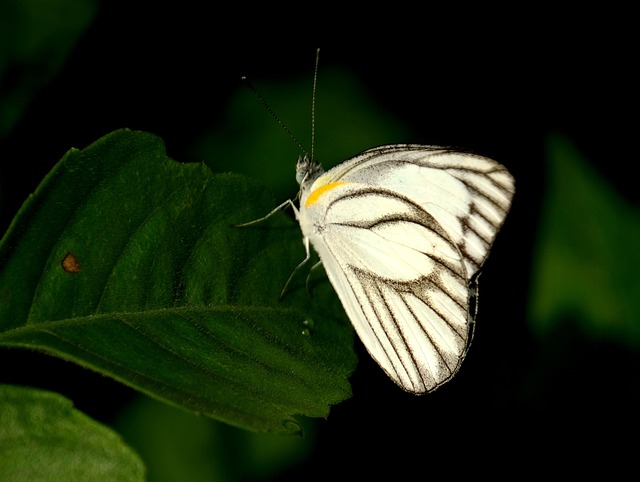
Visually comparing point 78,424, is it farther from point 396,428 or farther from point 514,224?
point 514,224

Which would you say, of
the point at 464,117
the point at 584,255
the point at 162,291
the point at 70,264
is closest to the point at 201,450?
the point at 162,291

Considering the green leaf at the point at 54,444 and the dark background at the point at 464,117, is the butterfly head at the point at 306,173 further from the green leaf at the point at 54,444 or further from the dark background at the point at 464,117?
the green leaf at the point at 54,444

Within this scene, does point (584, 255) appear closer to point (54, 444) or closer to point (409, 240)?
point (409, 240)

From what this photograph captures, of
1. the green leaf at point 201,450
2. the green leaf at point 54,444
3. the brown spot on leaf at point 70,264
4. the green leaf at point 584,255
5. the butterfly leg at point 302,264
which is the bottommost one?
the green leaf at point 584,255

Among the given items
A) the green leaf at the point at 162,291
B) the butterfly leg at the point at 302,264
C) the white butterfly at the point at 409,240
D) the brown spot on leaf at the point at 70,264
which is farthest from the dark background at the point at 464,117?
the brown spot on leaf at the point at 70,264

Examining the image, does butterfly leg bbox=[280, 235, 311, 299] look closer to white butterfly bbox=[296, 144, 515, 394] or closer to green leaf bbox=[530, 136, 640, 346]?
white butterfly bbox=[296, 144, 515, 394]

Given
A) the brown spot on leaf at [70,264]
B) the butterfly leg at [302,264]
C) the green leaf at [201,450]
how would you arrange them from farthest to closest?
1. the green leaf at [201,450]
2. the butterfly leg at [302,264]
3. the brown spot on leaf at [70,264]
